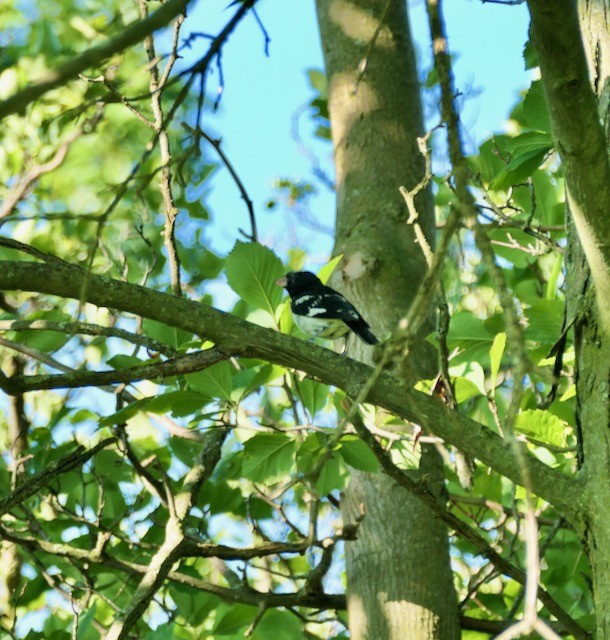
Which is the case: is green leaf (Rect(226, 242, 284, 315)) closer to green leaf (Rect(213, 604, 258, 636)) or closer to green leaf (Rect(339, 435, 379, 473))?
green leaf (Rect(339, 435, 379, 473))

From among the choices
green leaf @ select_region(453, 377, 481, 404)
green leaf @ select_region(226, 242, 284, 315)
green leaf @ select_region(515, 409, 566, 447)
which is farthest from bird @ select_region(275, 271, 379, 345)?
green leaf @ select_region(515, 409, 566, 447)

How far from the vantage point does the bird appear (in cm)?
293

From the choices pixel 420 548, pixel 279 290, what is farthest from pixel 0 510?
pixel 420 548

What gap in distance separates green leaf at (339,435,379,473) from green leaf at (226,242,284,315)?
1.40ft

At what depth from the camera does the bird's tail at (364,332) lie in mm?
2838

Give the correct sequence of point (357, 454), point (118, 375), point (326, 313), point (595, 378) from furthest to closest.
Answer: point (326, 313) → point (357, 454) → point (595, 378) → point (118, 375)

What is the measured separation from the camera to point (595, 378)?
5.92 ft

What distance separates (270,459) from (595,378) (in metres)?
0.92

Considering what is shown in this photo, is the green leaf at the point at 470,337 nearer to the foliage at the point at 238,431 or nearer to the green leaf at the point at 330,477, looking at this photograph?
the foliage at the point at 238,431

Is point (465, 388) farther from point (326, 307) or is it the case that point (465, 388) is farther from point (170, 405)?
point (326, 307)

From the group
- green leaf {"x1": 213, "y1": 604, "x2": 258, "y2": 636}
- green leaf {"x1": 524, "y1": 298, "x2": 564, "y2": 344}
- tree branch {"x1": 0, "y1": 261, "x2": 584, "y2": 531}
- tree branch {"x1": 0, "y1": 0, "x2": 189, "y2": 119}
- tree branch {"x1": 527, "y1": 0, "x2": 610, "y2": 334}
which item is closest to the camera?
tree branch {"x1": 0, "y1": 0, "x2": 189, "y2": 119}

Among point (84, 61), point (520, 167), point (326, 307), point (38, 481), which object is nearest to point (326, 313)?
point (326, 307)

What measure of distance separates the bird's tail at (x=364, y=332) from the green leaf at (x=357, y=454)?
606 mm

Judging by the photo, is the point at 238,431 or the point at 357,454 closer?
the point at 357,454
